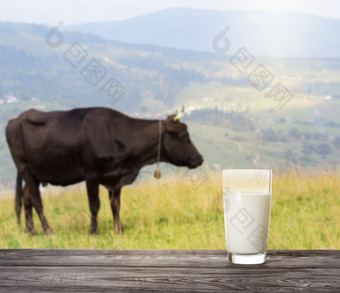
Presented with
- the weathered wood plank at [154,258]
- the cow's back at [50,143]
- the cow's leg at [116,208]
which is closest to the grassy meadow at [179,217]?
the cow's leg at [116,208]

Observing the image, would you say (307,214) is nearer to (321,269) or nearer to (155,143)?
(155,143)

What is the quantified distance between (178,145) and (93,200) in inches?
51.2

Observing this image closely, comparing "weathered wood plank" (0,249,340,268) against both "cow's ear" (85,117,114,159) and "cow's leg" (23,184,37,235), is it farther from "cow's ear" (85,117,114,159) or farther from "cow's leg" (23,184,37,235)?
"cow's leg" (23,184,37,235)

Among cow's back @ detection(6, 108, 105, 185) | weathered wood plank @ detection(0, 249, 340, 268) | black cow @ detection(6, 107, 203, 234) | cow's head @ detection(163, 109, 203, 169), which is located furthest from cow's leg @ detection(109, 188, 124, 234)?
weathered wood plank @ detection(0, 249, 340, 268)

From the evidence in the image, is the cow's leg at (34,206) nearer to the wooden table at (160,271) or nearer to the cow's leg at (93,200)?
the cow's leg at (93,200)

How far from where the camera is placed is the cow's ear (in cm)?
676

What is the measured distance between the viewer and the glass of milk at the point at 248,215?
6.59ft

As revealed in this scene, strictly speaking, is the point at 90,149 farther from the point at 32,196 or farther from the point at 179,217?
the point at 179,217

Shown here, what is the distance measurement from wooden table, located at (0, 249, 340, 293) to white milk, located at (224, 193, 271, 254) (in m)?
0.07

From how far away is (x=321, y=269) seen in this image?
1.96 m

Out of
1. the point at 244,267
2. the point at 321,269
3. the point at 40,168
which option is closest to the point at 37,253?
the point at 244,267

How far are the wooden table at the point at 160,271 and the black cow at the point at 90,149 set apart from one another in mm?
4507

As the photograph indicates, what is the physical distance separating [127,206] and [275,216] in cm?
221

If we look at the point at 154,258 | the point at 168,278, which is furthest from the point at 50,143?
the point at 168,278
